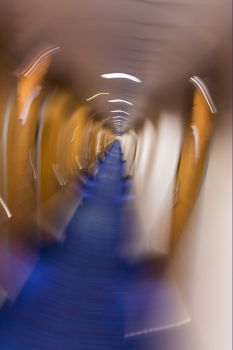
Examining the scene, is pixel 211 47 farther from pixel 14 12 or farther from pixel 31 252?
pixel 31 252

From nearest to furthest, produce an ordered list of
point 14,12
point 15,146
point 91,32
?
point 14,12 < point 91,32 < point 15,146

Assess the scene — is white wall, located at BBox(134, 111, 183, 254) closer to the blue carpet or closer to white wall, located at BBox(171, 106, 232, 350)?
the blue carpet

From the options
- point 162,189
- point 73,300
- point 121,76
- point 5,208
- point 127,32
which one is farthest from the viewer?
point 162,189

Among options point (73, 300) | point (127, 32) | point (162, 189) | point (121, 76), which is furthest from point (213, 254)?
point (162, 189)

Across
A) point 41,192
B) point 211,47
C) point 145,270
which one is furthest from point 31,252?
point 211,47

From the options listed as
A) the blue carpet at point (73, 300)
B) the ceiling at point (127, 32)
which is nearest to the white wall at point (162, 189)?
the blue carpet at point (73, 300)

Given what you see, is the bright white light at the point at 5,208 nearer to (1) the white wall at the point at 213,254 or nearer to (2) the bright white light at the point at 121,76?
(1) the white wall at the point at 213,254

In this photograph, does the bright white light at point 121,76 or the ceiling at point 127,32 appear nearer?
the ceiling at point 127,32

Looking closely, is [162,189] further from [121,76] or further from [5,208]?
[5,208]

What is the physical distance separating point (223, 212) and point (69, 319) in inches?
88.5

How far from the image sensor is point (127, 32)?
348 cm

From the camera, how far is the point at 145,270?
5586mm

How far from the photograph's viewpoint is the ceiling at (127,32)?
2695 mm

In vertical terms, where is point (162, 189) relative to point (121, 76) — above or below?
below
